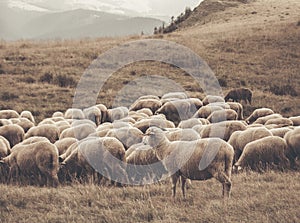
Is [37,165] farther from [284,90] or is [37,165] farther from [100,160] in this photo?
[284,90]

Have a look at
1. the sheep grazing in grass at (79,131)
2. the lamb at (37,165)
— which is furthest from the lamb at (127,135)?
the lamb at (37,165)

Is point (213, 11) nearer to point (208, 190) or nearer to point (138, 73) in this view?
point (138, 73)

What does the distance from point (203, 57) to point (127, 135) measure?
581 inches

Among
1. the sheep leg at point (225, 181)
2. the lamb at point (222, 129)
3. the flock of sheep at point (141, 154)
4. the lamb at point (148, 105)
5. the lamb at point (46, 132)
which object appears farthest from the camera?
the lamb at point (148, 105)

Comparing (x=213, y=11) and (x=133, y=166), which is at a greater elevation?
(x=213, y=11)

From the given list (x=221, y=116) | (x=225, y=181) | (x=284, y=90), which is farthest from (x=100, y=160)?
(x=284, y=90)

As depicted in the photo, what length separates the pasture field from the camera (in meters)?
5.85

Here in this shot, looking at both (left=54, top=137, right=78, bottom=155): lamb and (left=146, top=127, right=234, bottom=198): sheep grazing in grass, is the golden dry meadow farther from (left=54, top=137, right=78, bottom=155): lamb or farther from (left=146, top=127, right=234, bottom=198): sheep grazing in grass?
(left=54, top=137, right=78, bottom=155): lamb

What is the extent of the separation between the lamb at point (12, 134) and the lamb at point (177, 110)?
5340 millimetres

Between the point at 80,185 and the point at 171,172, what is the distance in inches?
62.4

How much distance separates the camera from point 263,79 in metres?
20.9

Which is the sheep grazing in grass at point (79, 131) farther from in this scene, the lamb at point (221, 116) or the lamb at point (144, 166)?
the lamb at point (221, 116)

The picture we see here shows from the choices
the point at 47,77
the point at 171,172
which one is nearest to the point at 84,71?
the point at 47,77

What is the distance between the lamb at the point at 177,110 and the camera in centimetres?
1488
